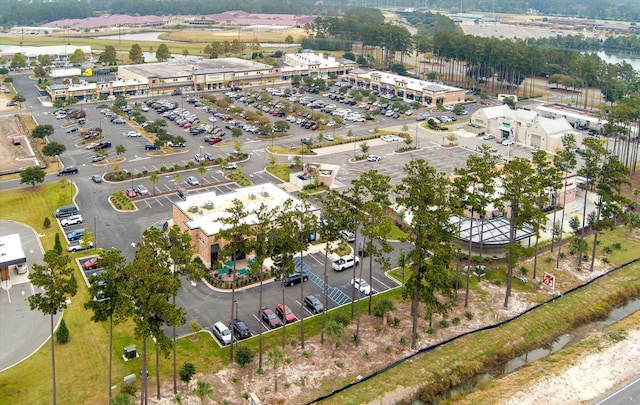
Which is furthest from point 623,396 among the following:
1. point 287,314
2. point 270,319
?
point 270,319

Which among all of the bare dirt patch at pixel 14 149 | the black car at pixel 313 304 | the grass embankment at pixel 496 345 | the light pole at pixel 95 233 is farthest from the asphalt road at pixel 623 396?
the bare dirt patch at pixel 14 149

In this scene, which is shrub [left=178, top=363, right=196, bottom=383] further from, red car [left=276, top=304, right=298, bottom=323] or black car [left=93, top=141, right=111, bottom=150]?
black car [left=93, top=141, right=111, bottom=150]

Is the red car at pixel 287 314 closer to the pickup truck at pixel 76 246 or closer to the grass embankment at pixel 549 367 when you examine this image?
the grass embankment at pixel 549 367

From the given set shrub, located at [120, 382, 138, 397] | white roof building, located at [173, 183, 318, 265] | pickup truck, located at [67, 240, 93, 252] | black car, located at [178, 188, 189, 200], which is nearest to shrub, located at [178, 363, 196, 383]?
shrub, located at [120, 382, 138, 397]

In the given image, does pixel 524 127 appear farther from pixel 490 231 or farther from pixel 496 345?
pixel 496 345

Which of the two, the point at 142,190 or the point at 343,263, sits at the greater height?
the point at 142,190

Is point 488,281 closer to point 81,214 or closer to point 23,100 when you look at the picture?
point 81,214
